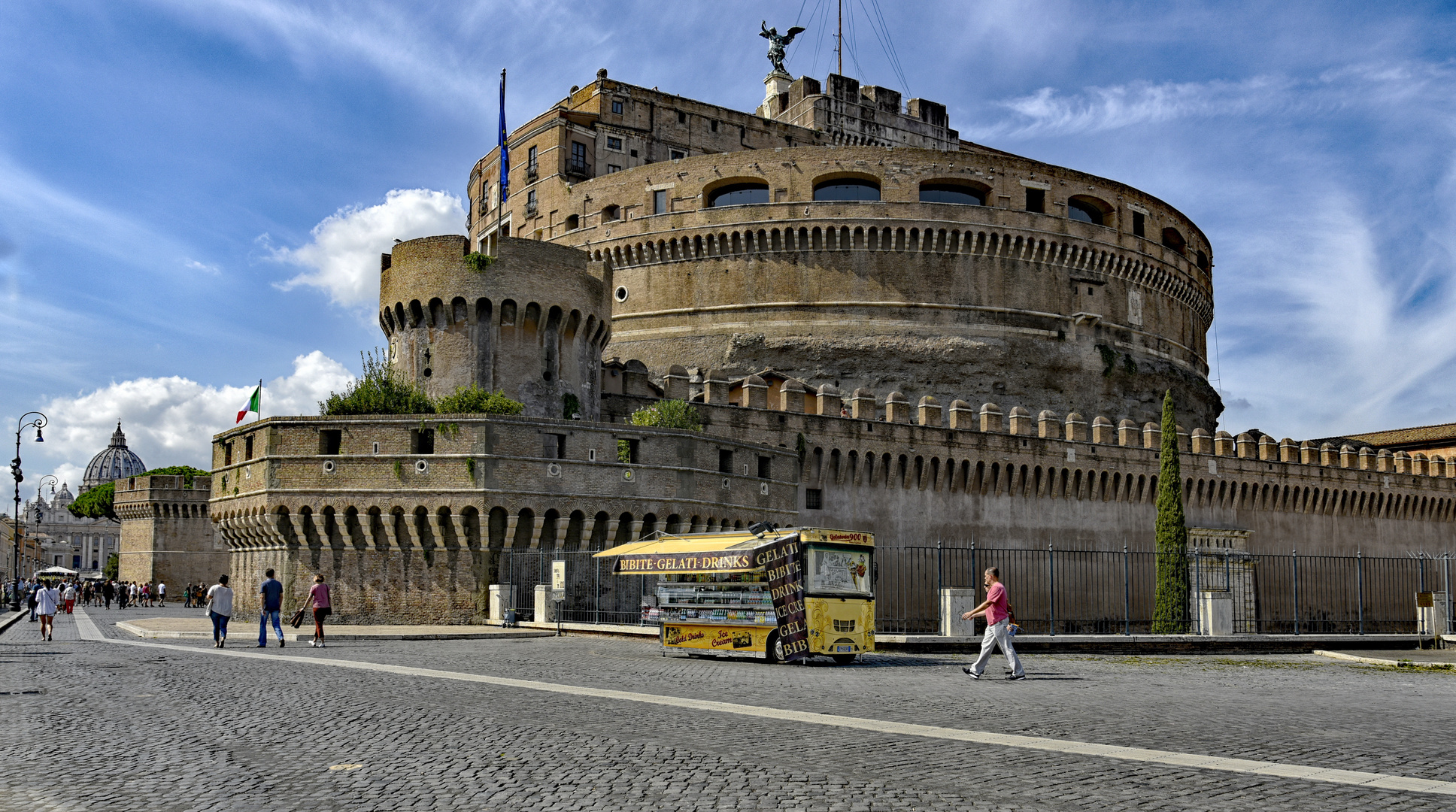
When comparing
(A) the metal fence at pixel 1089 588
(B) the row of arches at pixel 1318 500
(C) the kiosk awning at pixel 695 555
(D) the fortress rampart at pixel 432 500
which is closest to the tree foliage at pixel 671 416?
(D) the fortress rampart at pixel 432 500

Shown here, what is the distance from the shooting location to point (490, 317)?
3209 cm

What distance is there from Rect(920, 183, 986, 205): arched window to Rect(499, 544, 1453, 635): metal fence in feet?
57.4

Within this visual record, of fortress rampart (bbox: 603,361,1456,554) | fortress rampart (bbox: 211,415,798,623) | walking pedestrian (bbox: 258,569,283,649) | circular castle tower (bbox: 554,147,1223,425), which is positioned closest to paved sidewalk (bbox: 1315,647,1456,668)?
fortress rampart (bbox: 211,415,798,623)

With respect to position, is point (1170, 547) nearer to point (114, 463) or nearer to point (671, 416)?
point (671, 416)

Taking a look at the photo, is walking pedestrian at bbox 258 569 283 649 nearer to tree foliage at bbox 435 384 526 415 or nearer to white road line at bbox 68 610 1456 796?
white road line at bbox 68 610 1456 796

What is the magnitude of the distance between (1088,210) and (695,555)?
4454cm

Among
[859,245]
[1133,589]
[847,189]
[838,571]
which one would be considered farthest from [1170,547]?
[847,189]

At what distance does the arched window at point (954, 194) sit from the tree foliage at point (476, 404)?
96.4 ft

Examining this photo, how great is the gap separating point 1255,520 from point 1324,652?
1147 inches

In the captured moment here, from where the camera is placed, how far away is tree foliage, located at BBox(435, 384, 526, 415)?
97.6 feet

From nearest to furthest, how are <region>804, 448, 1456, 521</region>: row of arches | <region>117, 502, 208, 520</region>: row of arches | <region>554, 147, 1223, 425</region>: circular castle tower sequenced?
<region>804, 448, 1456, 521</region>: row of arches
<region>554, 147, 1223, 425</region>: circular castle tower
<region>117, 502, 208, 520</region>: row of arches

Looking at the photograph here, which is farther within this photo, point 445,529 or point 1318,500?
point 1318,500

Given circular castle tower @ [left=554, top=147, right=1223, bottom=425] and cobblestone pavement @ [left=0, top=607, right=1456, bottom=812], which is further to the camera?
circular castle tower @ [left=554, top=147, right=1223, bottom=425]

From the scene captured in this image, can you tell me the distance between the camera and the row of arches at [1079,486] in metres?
39.3
